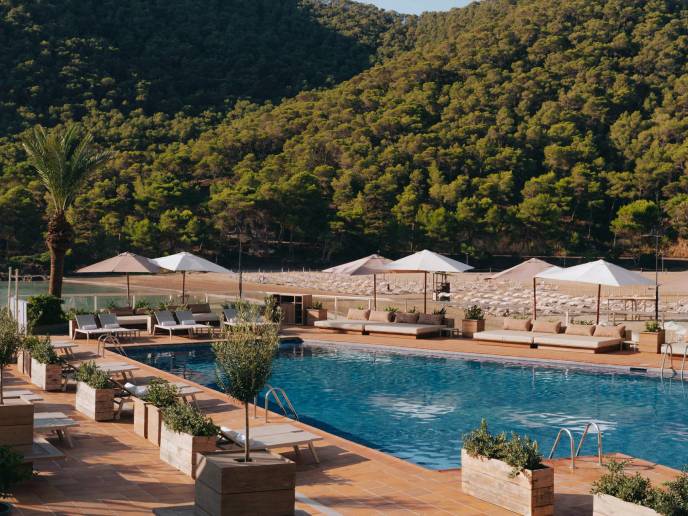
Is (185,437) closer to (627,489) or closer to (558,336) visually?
(627,489)

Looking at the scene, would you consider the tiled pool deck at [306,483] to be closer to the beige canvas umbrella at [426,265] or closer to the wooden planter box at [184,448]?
the wooden planter box at [184,448]

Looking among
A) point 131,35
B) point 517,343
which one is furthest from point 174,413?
point 131,35

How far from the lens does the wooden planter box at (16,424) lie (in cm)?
683

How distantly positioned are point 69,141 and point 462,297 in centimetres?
2451

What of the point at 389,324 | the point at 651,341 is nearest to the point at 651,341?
the point at 651,341

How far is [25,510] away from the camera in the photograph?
19.5 ft

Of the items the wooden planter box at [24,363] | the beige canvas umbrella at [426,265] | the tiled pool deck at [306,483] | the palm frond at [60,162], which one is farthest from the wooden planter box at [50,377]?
the palm frond at [60,162]

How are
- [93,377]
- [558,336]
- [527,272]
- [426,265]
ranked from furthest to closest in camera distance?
[527,272] → [426,265] → [558,336] → [93,377]

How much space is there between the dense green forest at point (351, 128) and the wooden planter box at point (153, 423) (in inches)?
2287

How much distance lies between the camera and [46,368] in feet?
37.9

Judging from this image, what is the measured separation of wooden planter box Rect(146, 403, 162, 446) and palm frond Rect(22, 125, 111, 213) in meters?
12.6

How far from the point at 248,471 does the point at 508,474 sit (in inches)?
83.2

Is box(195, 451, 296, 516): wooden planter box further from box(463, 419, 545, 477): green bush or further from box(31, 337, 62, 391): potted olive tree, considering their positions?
box(31, 337, 62, 391): potted olive tree

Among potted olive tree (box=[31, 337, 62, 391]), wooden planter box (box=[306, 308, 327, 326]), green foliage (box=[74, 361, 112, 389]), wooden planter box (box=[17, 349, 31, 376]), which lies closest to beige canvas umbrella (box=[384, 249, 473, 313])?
wooden planter box (box=[306, 308, 327, 326])
